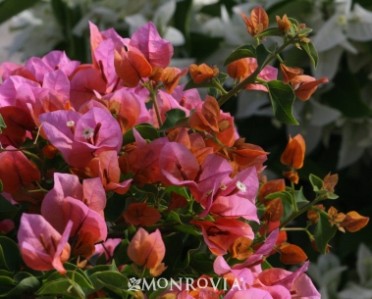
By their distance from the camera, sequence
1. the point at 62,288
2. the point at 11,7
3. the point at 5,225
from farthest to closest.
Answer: the point at 11,7, the point at 5,225, the point at 62,288

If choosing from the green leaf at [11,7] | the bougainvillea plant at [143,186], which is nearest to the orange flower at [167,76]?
the bougainvillea plant at [143,186]

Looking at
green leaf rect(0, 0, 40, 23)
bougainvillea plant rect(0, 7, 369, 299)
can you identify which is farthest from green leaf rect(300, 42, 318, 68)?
green leaf rect(0, 0, 40, 23)

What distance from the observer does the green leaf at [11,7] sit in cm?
102

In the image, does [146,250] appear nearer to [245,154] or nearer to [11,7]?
[245,154]

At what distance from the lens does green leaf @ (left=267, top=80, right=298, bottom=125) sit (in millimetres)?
489

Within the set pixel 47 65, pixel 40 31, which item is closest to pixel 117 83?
pixel 47 65

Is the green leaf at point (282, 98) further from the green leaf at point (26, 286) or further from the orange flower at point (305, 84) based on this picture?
the green leaf at point (26, 286)

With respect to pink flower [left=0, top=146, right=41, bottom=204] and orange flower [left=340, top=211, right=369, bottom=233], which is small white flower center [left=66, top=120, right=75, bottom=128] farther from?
orange flower [left=340, top=211, right=369, bottom=233]

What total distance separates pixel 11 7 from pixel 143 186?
60 centimetres

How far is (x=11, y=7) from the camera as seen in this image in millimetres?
1030

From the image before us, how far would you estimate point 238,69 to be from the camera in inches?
21.2

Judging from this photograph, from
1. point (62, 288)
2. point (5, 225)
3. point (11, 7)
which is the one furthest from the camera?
point (11, 7)

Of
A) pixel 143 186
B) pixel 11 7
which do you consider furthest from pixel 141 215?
pixel 11 7

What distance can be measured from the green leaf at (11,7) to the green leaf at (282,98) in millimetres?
606
